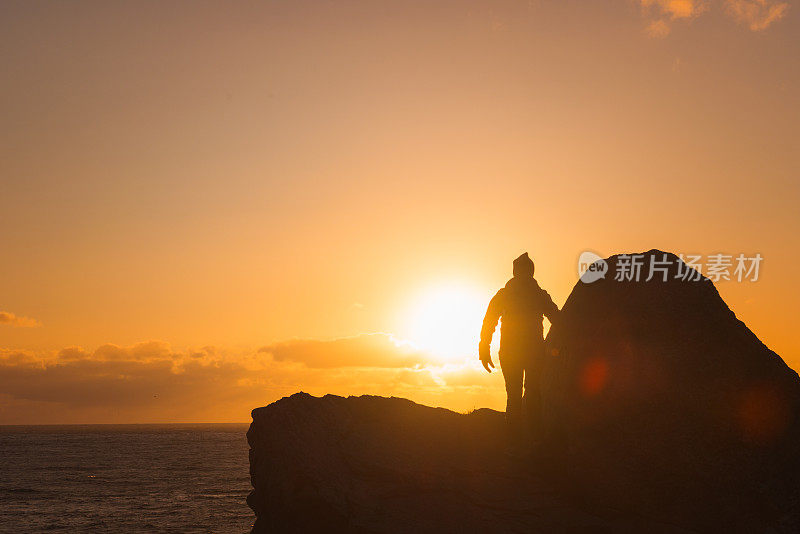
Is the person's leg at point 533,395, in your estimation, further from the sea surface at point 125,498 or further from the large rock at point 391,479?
the sea surface at point 125,498

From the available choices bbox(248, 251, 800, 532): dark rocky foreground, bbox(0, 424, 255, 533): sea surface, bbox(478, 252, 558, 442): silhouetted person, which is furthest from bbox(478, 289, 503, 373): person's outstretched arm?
bbox(0, 424, 255, 533): sea surface

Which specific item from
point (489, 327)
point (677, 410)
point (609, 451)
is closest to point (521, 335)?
point (489, 327)

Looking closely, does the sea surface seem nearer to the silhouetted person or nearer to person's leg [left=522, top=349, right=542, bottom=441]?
the silhouetted person

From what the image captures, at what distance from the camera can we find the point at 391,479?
9.77 metres

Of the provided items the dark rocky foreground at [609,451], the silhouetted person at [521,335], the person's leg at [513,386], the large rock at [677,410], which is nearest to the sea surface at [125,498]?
the dark rocky foreground at [609,451]

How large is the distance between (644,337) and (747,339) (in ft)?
5.20

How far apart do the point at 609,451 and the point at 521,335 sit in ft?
8.80

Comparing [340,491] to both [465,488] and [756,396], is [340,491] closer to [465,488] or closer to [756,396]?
[465,488]

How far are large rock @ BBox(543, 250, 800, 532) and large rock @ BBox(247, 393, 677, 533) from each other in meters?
0.62

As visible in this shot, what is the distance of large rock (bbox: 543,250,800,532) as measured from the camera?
8.70m

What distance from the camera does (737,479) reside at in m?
8.67

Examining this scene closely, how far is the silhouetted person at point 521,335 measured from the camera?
11.3 meters

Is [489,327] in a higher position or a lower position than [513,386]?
higher

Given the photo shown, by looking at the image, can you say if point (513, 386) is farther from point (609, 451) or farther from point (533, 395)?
point (609, 451)
